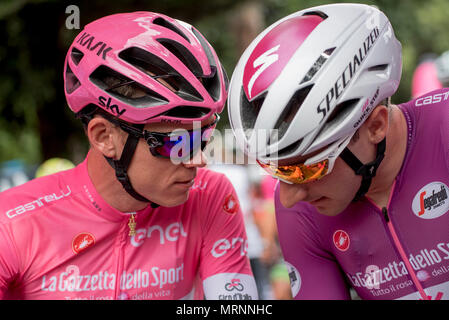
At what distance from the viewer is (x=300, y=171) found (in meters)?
2.51

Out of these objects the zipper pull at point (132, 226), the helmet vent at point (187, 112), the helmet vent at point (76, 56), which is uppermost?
the helmet vent at point (76, 56)

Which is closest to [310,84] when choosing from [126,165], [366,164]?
[366,164]

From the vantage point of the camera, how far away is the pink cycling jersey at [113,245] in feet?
9.20

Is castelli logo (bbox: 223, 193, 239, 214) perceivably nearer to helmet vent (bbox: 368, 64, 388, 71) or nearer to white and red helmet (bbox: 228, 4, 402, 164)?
white and red helmet (bbox: 228, 4, 402, 164)

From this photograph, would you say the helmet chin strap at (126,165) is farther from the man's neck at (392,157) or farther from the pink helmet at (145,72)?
the man's neck at (392,157)

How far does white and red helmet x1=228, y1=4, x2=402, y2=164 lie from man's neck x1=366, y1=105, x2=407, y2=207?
22cm

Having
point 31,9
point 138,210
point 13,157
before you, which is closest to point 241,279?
point 138,210

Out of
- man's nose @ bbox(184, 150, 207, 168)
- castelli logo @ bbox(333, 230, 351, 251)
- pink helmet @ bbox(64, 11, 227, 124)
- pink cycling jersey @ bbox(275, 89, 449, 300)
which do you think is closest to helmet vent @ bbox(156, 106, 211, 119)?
pink helmet @ bbox(64, 11, 227, 124)

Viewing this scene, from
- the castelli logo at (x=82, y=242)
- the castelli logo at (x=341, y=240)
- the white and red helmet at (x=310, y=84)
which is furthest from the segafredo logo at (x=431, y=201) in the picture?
the castelli logo at (x=82, y=242)

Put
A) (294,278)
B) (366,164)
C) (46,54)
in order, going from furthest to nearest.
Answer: (46,54)
(294,278)
(366,164)

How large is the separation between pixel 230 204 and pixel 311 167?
806mm

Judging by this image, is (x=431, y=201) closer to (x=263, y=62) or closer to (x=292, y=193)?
(x=292, y=193)

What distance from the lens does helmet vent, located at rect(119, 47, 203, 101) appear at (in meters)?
2.75

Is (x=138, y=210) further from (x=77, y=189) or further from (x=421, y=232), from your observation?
(x=421, y=232)
